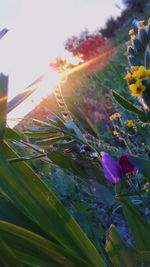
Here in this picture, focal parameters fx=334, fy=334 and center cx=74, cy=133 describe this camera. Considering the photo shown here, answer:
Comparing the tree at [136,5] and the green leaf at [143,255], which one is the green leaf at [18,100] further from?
the tree at [136,5]

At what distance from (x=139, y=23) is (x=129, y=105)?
1.50ft

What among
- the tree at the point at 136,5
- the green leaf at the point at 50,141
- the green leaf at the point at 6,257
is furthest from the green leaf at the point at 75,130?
the tree at the point at 136,5

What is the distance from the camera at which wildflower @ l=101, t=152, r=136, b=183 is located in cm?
55

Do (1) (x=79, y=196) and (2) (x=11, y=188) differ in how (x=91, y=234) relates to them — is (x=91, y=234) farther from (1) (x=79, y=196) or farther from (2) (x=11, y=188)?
(2) (x=11, y=188)

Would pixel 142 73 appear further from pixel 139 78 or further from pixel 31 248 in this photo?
pixel 31 248

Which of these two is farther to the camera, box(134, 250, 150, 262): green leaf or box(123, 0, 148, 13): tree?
box(123, 0, 148, 13): tree

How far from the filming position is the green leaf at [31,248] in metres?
0.48

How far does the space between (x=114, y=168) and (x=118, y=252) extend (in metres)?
0.14

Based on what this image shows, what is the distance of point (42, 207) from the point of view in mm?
542

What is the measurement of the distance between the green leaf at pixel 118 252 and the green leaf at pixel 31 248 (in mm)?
78

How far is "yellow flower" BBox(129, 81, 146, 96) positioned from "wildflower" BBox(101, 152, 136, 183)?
17 centimetres

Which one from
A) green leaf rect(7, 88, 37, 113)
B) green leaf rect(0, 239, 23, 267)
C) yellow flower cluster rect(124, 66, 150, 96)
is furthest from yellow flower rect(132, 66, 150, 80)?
green leaf rect(0, 239, 23, 267)

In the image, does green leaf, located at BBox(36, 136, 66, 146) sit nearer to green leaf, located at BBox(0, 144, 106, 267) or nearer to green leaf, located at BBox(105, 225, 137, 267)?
green leaf, located at BBox(0, 144, 106, 267)

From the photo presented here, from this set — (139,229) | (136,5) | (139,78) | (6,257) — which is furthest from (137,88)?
(136,5)
